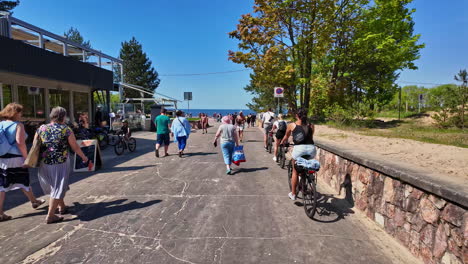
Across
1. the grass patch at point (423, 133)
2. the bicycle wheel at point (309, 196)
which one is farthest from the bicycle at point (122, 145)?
the grass patch at point (423, 133)

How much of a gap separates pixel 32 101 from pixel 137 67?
1939 inches

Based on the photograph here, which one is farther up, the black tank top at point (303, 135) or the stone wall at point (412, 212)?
the black tank top at point (303, 135)

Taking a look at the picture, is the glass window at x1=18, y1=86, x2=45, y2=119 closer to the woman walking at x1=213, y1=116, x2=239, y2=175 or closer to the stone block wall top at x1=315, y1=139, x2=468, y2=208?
the woman walking at x1=213, y1=116, x2=239, y2=175

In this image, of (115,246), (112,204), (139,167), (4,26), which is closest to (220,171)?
(139,167)

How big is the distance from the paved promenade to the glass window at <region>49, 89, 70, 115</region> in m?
9.88

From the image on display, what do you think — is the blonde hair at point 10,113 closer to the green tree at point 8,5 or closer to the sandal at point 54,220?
the sandal at point 54,220

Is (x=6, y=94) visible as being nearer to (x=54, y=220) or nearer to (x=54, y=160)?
(x=54, y=160)

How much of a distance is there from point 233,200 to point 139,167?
4.33 meters

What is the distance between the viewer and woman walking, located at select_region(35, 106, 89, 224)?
4145 millimetres

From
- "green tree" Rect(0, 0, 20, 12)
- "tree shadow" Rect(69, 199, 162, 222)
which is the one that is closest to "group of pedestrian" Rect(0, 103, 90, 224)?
"tree shadow" Rect(69, 199, 162, 222)

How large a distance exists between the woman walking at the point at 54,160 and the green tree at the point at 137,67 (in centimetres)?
5654

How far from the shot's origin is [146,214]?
4.57 meters

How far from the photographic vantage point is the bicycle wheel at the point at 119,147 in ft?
36.0

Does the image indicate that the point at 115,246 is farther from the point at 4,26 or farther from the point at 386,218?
the point at 4,26
